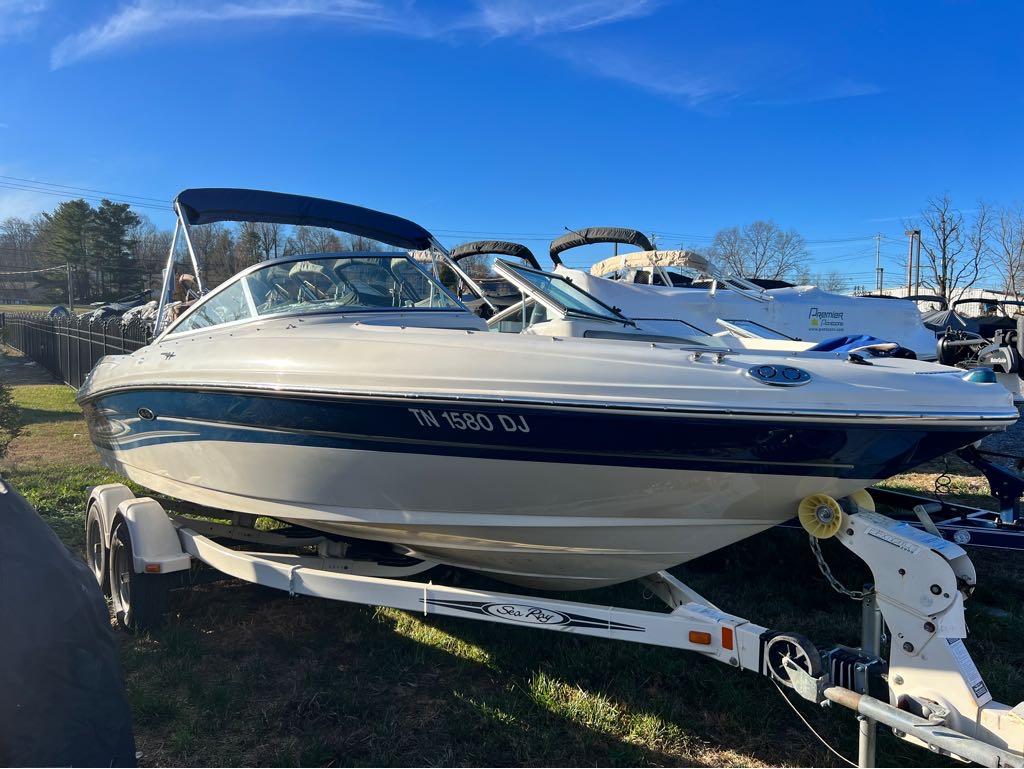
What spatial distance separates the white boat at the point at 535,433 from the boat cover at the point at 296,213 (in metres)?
1.60

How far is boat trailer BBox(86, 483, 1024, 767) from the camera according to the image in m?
2.12

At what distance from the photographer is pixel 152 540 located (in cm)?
363

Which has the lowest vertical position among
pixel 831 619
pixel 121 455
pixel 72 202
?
pixel 831 619

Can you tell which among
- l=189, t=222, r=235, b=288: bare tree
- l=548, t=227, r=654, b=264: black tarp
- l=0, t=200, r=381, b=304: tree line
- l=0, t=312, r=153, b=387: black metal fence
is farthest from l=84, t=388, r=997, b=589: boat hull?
l=0, t=200, r=381, b=304: tree line

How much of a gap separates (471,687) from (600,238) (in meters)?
12.8

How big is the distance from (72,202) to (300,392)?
49.2 metres

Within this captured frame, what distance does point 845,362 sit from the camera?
9.08 ft

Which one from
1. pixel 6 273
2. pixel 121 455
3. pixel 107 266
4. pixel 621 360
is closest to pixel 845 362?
pixel 621 360

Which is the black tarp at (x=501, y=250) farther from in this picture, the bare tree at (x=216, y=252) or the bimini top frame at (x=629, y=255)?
the bare tree at (x=216, y=252)

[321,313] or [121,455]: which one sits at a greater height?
[321,313]

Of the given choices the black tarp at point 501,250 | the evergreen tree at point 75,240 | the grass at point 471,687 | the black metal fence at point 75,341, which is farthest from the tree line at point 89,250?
the grass at point 471,687

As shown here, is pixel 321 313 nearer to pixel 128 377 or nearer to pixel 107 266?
pixel 128 377

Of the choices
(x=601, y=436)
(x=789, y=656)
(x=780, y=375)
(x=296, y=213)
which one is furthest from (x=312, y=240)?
(x=789, y=656)

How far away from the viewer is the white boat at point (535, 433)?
251 cm
